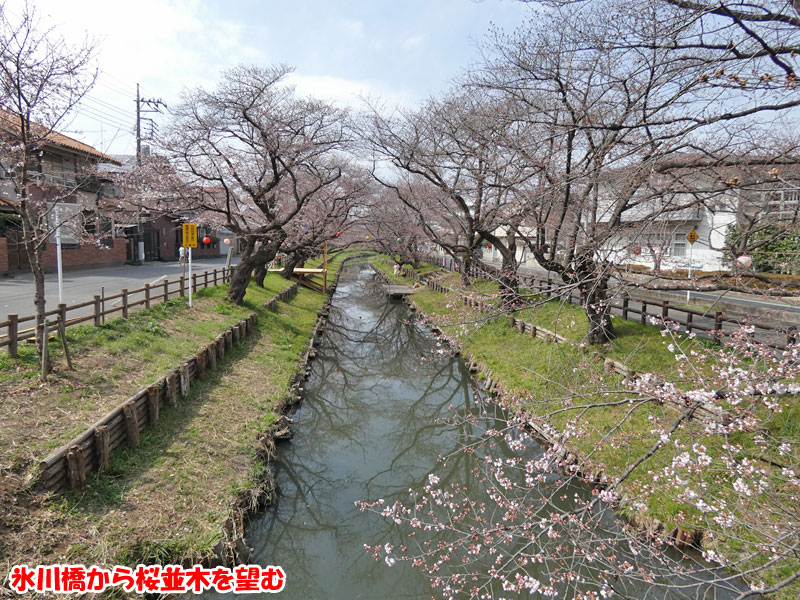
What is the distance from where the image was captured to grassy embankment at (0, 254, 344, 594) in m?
4.57

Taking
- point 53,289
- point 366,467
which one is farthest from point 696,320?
point 53,289

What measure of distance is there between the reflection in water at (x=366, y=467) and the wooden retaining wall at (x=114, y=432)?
7.12 ft

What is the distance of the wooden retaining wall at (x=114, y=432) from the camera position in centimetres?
496

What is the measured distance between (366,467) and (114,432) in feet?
13.4

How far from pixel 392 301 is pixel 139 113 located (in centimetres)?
1921

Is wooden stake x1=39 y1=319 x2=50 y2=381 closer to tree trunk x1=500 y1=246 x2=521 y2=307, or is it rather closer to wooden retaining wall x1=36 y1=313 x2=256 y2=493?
wooden retaining wall x1=36 y1=313 x2=256 y2=493

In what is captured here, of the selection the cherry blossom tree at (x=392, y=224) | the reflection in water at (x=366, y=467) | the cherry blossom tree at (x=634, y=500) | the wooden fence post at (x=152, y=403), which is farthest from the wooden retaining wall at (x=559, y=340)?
the cherry blossom tree at (x=392, y=224)

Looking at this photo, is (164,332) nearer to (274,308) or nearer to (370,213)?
(274,308)

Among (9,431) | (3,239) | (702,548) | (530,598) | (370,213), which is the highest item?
(370,213)

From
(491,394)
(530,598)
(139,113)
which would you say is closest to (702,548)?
(530,598)

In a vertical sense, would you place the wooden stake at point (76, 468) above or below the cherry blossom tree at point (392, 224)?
below

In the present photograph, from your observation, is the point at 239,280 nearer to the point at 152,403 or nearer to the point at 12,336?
the point at 12,336

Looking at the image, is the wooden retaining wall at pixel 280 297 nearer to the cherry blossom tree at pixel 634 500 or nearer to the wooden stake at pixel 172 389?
the wooden stake at pixel 172 389

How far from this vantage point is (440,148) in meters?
15.7
